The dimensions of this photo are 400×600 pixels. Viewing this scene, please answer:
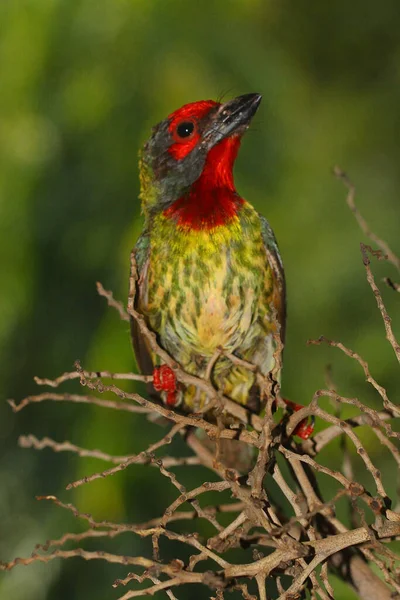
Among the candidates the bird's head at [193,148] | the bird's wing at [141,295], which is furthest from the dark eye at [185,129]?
the bird's wing at [141,295]

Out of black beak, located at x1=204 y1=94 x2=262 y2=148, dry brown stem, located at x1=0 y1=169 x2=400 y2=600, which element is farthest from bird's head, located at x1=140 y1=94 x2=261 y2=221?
dry brown stem, located at x1=0 y1=169 x2=400 y2=600

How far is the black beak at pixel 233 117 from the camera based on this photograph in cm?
88

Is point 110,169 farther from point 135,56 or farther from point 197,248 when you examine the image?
point 197,248

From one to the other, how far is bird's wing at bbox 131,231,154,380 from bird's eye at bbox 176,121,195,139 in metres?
0.15

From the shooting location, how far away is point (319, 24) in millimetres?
1363

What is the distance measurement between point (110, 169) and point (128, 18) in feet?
0.98

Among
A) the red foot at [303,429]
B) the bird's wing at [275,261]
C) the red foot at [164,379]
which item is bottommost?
the red foot at [303,429]

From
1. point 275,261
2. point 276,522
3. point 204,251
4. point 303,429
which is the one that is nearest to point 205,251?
point 204,251

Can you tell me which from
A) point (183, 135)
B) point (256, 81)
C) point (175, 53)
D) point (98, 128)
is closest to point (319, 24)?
point (256, 81)

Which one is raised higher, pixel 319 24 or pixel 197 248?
pixel 319 24

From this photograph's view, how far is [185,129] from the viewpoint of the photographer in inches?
36.8

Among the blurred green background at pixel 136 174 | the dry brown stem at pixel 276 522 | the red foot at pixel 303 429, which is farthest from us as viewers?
the blurred green background at pixel 136 174

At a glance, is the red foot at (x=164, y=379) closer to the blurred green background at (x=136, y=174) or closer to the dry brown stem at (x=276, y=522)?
the dry brown stem at (x=276, y=522)

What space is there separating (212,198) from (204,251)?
77 mm
